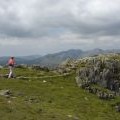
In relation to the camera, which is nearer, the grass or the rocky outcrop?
the grass

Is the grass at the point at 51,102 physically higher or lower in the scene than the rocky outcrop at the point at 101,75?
lower

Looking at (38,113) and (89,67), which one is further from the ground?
(89,67)

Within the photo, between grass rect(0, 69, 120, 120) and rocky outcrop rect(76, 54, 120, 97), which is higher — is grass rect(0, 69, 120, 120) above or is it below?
below

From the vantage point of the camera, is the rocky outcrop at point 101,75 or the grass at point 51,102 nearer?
the grass at point 51,102

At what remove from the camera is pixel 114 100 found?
62969 mm

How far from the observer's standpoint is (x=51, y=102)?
5394 cm

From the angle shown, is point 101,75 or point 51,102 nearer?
point 51,102

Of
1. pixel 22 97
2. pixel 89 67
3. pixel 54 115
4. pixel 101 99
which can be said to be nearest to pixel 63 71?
pixel 89 67

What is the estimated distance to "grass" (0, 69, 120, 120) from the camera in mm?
40772

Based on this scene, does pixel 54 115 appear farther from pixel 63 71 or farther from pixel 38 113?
pixel 63 71

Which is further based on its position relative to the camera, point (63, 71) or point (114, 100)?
point (63, 71)

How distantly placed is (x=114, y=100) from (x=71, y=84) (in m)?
10.9

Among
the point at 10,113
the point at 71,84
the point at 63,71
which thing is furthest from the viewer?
the point at 63,71

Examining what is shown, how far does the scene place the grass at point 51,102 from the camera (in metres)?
40.8
